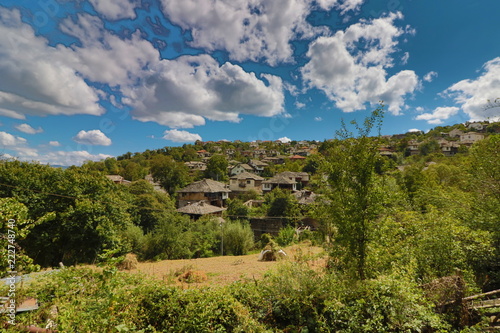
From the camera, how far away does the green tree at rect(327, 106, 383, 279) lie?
197 inches

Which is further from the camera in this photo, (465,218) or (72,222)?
(72,222)

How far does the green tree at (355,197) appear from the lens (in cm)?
501

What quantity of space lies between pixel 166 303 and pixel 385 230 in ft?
17.7

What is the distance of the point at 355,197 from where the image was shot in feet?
16.8

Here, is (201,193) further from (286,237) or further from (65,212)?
(65,212)

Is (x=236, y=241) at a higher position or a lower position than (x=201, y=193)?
lower

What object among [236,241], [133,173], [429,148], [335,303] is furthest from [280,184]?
[429,148]

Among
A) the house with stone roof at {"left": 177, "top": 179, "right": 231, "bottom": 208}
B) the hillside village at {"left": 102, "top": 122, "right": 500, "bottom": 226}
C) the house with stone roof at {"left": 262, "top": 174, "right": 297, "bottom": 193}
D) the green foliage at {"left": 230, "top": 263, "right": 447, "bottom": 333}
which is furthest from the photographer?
the house with stone roof at {"left": 262, "top": 174, "right": 297, "bottom": 193}

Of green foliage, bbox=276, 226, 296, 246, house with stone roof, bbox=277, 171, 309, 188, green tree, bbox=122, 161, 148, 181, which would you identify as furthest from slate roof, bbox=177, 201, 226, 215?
green tree, bbox=122, 161, 148, 181

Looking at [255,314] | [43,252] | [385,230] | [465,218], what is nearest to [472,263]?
[465,218]

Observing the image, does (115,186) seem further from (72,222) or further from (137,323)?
(137,323)

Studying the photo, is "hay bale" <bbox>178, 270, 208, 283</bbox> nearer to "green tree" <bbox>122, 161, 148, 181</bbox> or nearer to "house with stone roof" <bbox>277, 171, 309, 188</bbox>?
"house with stone roof" <bbox>277, 171, 309, 188</bbox>

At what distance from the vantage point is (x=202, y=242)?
1764cm

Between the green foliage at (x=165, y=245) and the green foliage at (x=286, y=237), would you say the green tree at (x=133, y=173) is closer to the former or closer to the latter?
the green foliage at (x=165, y=245)
